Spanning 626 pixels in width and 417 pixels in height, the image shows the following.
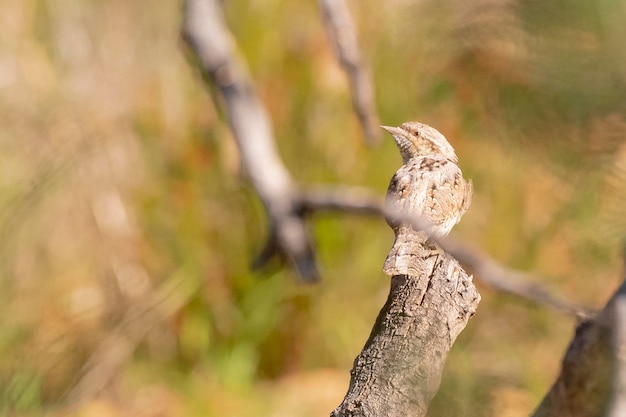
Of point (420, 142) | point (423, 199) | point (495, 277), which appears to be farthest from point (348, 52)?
point (495, 277)

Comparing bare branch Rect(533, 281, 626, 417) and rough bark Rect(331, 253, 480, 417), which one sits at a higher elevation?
rough bark Rect(331, 253, 480, 417)

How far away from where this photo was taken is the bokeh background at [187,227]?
337cm

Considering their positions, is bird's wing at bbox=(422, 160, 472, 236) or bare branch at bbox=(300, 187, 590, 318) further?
bird's wing at bbox=(422, 160, 472, 236)

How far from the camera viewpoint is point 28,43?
398 centimetres

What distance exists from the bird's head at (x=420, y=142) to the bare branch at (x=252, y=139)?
1.77ft

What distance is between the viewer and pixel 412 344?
109cm

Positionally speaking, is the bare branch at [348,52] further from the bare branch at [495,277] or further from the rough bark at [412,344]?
the rough bark at [412,344]

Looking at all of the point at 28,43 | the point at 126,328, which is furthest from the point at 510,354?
the point at 28,43

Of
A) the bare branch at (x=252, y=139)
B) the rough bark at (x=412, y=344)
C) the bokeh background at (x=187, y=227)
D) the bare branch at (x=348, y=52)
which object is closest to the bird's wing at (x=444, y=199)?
the rough bark at (x=412, y=344)

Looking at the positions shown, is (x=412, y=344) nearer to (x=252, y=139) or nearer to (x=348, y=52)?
(x=348, y=52)

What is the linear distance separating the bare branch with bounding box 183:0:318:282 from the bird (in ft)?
1.95

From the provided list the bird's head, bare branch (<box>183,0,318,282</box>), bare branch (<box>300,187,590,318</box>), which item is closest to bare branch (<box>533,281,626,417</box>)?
bare branch (<box>300,187,590,318</box>)

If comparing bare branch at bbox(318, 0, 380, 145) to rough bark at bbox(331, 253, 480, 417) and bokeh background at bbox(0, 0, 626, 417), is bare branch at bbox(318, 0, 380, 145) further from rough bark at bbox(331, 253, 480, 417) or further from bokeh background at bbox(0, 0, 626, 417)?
bokeh background at bbox(0, 0, 626, 417)

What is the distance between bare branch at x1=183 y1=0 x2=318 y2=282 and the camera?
6.86ft
